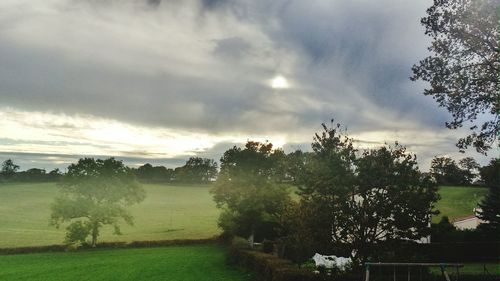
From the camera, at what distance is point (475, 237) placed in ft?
164

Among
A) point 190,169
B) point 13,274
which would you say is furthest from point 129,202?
point 190,169

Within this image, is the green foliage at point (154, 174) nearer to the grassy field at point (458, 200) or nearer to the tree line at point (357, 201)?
the grassy field at point (458, 200)

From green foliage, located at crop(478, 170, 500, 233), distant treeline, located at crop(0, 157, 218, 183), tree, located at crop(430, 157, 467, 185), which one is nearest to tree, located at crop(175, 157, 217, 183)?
distant treeline, located at crop(0, 157, 218, 183)

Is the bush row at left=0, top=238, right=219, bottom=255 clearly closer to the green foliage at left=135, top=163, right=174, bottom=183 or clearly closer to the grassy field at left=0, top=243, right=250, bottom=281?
the grassy field at left=0, top=243, right=250, bottom=281

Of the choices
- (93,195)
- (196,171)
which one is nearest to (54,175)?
(196,171)

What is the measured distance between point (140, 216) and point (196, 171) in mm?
68263

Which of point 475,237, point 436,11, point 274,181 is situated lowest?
point 475,237

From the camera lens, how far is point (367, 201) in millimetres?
25609

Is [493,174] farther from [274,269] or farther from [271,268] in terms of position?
[274,269]

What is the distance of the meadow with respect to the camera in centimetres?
7681

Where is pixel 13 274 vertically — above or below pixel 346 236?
below

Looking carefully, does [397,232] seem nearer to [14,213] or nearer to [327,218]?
[327,218]

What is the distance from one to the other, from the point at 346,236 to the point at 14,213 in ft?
312

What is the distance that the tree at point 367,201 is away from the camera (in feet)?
82.0
